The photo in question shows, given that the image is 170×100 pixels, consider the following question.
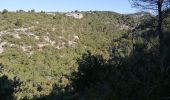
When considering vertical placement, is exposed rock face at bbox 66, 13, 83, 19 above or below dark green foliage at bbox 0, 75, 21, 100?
above

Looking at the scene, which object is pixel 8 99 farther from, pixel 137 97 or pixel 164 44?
pixel 164 44

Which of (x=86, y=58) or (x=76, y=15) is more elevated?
(x=76, y=15)

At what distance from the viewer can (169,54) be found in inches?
561

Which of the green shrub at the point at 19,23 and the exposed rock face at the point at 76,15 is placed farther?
the exposed rock face at the point at 76,15

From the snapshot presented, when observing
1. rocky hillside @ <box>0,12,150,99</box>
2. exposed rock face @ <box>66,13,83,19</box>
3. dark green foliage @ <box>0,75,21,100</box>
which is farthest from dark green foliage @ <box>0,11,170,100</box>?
exposed rock face @ <box>66,13,83,19</box>

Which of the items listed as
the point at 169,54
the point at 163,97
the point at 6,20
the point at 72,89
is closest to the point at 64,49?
the point at 6,20

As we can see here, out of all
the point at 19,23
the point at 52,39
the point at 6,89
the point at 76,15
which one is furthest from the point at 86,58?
the point at 76,15

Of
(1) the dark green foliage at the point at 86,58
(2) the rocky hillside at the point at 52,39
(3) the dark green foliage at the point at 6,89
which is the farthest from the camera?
(2) the rocky hillside at the point at 52,39

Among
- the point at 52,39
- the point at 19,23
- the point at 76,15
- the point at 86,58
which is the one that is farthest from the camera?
the point at 76,15

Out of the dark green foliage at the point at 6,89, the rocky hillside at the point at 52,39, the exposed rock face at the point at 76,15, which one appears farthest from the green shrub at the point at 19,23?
the dark green foliage at the point at 6,89

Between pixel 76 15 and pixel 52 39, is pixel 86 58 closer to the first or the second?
pixel 52 39

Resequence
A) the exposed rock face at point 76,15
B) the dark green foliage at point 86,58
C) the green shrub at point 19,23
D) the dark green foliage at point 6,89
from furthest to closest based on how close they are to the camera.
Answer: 1. the exposed rock face at point 76,15
2. the green shrub at point 19,23
3. the dark green foliage at point 86,58
4. the dark green foliage at point 6,89

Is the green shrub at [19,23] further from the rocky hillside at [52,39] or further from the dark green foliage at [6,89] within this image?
the dark green foliage at [6,89]

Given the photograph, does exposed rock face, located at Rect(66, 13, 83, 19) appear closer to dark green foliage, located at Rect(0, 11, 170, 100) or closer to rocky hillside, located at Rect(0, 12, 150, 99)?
rocky hillside, located at Rect(0, 12, 150, 99)
